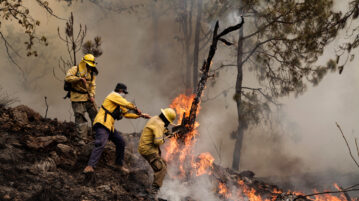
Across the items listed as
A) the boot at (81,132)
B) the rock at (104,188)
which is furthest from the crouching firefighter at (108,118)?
the boot at (81,132)

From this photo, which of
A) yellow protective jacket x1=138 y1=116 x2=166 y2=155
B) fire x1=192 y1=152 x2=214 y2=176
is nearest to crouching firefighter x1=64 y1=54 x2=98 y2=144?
yellow protective jacket x1=138 y1=116 x2=166 y2=155

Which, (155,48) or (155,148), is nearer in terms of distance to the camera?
(155,148)

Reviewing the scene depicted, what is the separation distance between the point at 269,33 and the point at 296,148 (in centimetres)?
837

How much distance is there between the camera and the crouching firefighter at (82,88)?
19.0 ft

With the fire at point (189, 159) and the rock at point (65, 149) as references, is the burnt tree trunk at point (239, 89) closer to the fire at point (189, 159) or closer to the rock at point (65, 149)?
the fire at point (189, 159)

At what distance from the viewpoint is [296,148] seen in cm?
1733

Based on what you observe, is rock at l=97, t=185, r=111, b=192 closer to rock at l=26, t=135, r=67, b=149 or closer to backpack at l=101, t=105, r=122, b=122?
backpack at l=101, t=105, r=122, b=122

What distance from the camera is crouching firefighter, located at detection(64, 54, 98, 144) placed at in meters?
5.79

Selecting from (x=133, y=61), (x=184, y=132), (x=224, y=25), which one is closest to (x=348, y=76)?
(x=224, y=25)

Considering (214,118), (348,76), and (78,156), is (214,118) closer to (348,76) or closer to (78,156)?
(348,76)

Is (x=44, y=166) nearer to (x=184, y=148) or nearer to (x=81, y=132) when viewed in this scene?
(x=81, y=132)

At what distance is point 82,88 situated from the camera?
19.5 ft

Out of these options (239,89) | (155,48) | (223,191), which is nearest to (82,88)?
(223,191)

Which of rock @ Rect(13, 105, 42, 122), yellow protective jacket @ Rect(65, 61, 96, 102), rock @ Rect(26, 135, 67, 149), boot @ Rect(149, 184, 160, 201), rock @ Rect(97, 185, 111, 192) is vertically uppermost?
yellow protective jacket @ Rect(65, 61, 96, 102)
